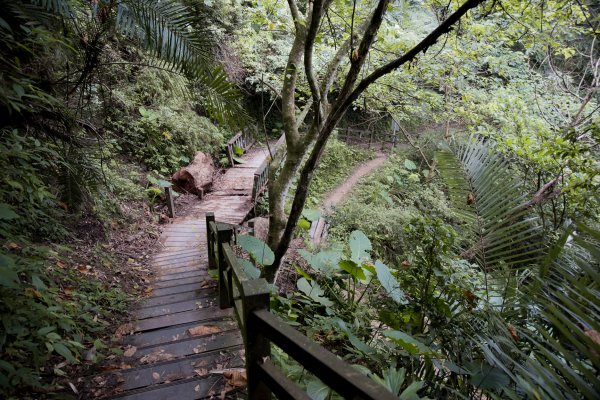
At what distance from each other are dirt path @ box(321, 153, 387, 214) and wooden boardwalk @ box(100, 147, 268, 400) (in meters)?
6.84

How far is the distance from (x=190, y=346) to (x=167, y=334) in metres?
0.47

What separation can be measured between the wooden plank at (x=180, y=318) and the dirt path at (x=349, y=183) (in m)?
7.72

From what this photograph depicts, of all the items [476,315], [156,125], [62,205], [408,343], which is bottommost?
[62,205]

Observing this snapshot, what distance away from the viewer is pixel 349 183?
14484 mm

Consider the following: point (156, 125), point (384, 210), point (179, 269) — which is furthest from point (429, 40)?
point (384, 210)

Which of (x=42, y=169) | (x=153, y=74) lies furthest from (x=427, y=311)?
(x=153, y=74)

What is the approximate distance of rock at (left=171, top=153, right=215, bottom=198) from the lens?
914 centimetres

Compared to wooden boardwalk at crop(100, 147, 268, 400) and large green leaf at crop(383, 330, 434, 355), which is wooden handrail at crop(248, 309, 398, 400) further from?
wooden boardwalk at crop(100, 147, 268, 400)

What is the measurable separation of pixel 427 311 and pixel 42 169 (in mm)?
4734

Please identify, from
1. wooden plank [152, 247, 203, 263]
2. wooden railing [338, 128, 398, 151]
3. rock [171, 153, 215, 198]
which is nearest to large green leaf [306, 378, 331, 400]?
wooden plank [152, 247, 203, 263]

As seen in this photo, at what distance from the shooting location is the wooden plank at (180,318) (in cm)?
334

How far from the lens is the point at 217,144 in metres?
11.7

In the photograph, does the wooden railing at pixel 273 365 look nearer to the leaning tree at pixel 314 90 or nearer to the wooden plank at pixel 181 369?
the wooden plank at pixel 181 369

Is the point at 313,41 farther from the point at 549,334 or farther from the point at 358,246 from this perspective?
the point at 549,334
